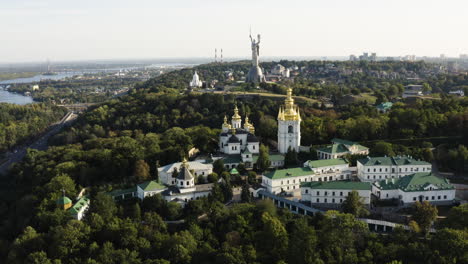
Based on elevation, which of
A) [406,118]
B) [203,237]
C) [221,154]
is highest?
[406,118]

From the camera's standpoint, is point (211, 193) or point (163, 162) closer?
point (211, 193)

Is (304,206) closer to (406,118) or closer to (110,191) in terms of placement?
(110,191)

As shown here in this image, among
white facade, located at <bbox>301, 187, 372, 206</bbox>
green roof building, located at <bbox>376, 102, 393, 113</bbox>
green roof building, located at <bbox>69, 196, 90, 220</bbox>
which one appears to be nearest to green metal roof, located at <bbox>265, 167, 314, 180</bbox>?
white facade, located at <bbox>301, 187, 372, 206</bbox>

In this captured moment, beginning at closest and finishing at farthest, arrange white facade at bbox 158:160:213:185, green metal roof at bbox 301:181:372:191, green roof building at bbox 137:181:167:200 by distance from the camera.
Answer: green metal roof at bbox 301:181:372:191 → green roof building at bbox 137:181:167:200 → white facade at bbox 158:160:213:185

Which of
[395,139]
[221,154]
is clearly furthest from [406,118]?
[221,154]

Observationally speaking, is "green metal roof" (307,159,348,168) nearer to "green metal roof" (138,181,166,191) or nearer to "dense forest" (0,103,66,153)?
"green metal roof" (138,181,166,191)

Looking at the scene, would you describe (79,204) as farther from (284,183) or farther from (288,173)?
(288,173)

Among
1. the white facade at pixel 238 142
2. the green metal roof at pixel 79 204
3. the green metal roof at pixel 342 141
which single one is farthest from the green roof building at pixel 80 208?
the green metal roof at pixel 342 141
